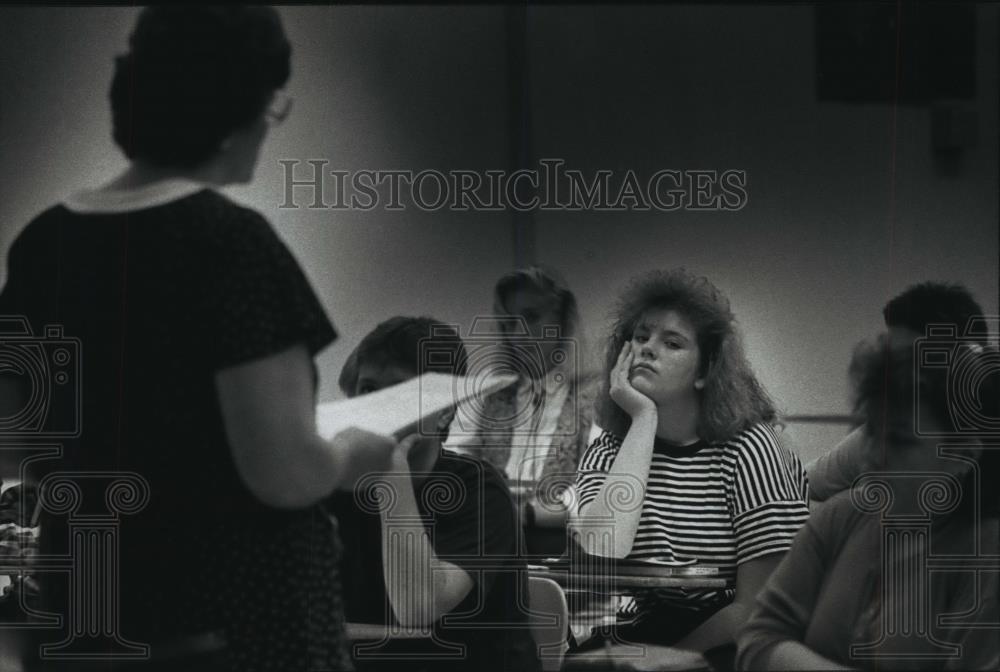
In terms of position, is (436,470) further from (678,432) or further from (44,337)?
(44,337)

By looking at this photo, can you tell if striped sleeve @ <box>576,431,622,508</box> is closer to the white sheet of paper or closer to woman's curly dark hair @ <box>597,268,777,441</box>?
woman's curly dark hair @ <box>597,268,777,441</box>

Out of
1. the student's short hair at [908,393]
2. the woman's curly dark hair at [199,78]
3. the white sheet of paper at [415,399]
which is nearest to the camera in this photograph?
the woman's curly dark hair at [199,78]

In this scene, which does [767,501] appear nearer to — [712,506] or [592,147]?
[712,506]

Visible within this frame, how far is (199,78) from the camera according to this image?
2.56 meters

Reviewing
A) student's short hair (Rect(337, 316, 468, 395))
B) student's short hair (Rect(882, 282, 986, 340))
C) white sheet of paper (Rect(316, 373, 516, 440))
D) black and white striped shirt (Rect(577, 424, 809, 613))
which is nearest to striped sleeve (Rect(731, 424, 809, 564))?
black and white striped shirt (Rect(577, 424, 809, 613))

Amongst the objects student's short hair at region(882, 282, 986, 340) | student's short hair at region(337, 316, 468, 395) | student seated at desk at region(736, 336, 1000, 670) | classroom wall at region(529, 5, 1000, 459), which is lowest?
student seated at desk at region(736, 336, 1000, 670)

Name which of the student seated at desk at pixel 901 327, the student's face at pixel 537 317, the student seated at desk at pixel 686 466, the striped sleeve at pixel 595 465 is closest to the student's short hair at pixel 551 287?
the student's face at pixel 537 317

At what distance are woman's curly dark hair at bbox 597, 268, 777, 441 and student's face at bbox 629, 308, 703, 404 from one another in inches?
0.7

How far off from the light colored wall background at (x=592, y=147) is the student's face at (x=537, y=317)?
7 cm

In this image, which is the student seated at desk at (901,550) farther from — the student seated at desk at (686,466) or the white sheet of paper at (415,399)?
the white sheet of paper at (415,399)

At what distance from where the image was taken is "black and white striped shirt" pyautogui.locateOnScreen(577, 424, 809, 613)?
9.71 ft

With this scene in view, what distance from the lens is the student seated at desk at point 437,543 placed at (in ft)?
9.59

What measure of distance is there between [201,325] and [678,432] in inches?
46.9

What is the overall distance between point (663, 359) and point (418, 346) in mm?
590
